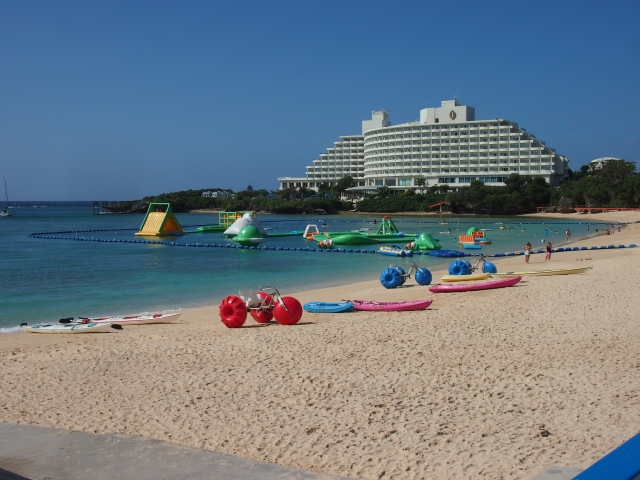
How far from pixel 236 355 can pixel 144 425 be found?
10.0ft

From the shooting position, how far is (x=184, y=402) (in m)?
7.35

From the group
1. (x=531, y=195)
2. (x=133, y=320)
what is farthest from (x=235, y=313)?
(x=531, y=195)

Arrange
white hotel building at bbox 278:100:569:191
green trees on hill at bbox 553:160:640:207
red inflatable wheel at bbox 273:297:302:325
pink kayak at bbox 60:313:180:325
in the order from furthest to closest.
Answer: white hotel building at bbox 278:100:569:191 < green trees on hill at bbox 553:160:640:207 < pink kayak at bbox 60:313:180:325 < red inflatable wheel at bbox 273:297:302:325

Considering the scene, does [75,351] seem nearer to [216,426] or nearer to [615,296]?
[216,426]

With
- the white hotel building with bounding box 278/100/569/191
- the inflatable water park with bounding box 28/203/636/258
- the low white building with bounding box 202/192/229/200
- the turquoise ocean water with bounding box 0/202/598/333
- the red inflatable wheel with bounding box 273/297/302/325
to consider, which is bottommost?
the turquoise ocean water with bounding box 0/202/598/333

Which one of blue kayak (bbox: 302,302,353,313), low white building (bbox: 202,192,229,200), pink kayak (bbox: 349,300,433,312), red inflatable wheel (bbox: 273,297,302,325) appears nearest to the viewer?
red inflatable wheel (bbox: 273,297,302,325)

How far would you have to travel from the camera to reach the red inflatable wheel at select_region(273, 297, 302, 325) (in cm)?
1238

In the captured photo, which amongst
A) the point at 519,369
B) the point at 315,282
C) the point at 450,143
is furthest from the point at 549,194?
the point at 519,369

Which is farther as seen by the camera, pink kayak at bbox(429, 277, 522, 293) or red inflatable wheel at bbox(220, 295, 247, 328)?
pink kayak at bbox(429, 277, 522, 293)

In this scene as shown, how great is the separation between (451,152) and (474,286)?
103151 mm

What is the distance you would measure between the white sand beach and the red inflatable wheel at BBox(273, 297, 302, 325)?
10.2 inches

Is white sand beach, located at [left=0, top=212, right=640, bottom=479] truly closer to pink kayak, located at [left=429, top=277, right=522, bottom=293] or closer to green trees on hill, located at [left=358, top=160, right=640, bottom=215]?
pink kayak, located at [left=429, top=277, right=522, bottom=293]

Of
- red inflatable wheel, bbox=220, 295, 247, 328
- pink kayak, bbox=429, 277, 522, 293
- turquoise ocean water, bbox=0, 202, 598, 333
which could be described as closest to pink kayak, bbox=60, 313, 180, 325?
turquoise ocean water, bbox=0, 202, 598, 333

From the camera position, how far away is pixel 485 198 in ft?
306
